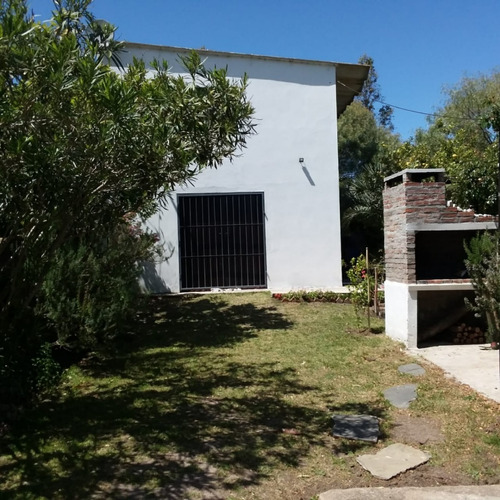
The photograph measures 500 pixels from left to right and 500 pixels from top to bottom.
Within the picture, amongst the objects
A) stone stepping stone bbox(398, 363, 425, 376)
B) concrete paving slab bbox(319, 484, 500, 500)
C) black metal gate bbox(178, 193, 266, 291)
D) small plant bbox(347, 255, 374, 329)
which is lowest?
concrete paving slab bbox(319, 484, 500, 500)

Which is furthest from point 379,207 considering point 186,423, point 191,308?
point 186,423

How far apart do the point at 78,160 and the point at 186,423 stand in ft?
8.29

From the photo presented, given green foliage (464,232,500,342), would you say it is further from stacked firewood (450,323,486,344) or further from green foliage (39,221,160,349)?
green foliage (39,221,160,349)

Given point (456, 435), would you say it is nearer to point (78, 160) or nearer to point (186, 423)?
point (186, 423)

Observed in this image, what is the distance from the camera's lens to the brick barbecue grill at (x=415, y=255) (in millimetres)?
7090

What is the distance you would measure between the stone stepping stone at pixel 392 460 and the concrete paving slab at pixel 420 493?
210 millimetres

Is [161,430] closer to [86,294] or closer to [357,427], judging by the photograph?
[357,427]

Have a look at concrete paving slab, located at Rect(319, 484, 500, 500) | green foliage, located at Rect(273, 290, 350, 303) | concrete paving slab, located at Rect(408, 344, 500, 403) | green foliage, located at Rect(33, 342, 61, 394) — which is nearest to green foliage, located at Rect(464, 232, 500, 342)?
concrete paving slab, located at Rect(408, 344, 500, 403)

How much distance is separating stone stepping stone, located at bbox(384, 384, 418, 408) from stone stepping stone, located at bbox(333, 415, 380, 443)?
0.54m

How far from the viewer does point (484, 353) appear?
6797 mm

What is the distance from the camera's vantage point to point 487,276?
6434mm

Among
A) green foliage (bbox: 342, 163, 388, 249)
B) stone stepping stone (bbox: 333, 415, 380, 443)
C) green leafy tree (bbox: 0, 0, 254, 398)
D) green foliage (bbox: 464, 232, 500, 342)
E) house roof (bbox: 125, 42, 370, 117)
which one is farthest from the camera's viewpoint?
green foliage (bbox: 342, 163, 388, 249)

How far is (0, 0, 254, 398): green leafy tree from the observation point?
11.3ft

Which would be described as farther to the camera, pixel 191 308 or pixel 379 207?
pixel 379 207
